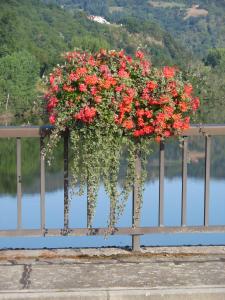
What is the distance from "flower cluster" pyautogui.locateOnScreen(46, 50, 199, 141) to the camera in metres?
4.89

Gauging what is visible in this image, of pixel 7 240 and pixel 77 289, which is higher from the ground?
pixel 77 289

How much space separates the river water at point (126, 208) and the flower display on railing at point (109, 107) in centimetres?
158

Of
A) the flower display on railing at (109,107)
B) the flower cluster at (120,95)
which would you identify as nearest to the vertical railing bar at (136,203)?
the flower display on railing at (109,107)

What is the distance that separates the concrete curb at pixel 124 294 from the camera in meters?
4.18

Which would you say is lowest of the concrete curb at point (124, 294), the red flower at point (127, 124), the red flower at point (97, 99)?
the concrete curb at point (124, 294)

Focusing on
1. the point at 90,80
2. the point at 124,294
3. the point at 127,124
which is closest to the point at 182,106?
the point at 127,124

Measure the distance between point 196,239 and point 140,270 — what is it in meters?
5.12

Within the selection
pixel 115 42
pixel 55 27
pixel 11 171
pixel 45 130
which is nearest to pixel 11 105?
pixel 11 171

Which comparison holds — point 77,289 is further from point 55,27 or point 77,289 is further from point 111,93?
point 55,27

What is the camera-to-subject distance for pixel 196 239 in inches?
384

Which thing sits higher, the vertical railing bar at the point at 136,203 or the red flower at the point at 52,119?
the red flower at the point at 52,119

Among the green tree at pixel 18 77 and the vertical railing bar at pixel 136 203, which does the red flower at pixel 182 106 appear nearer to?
the vertical railing bar at pixel 136 203

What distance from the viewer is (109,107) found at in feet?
16.2

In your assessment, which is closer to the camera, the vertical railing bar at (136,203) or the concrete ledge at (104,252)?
the concrete ledge at (104,252)
